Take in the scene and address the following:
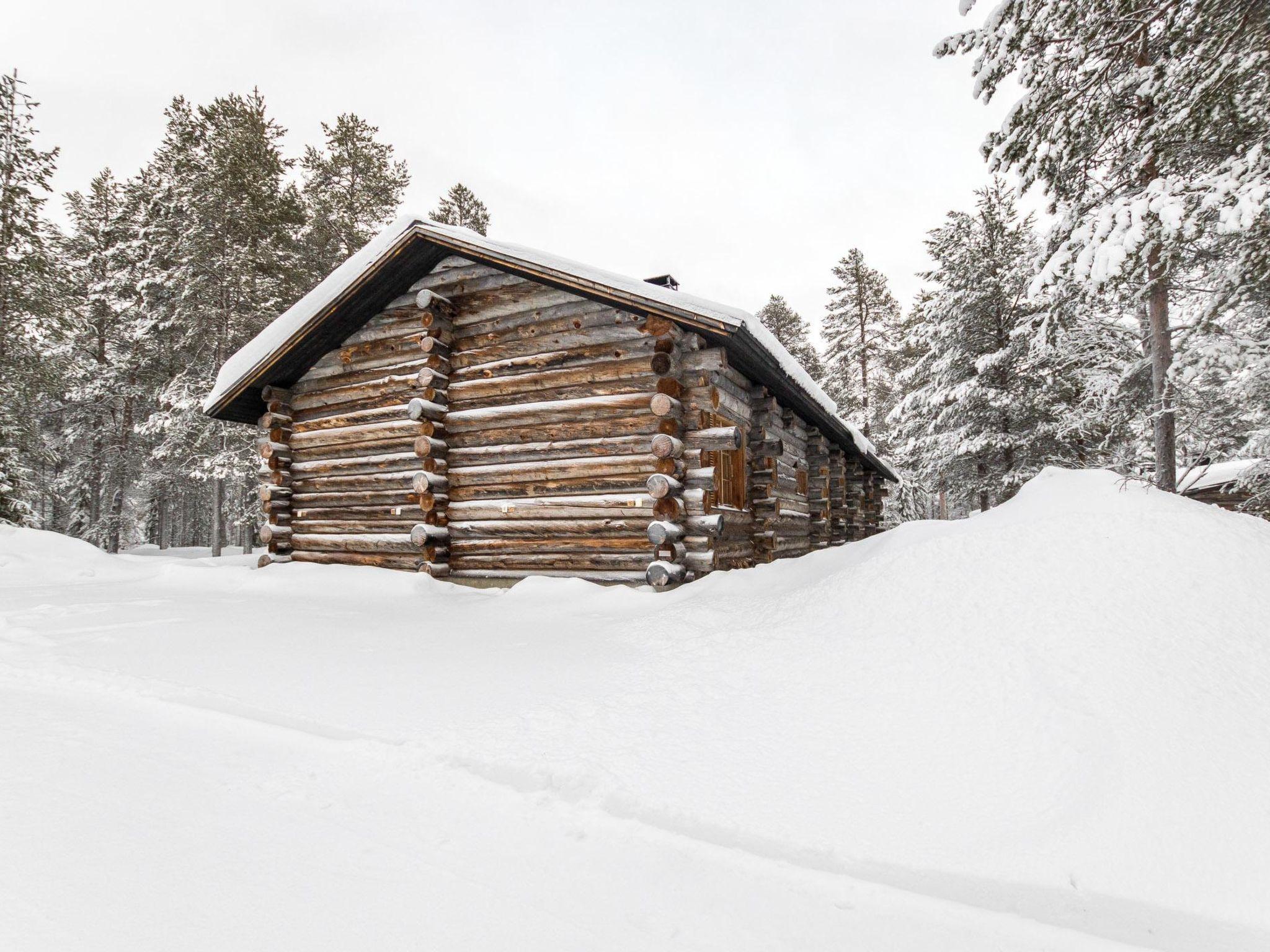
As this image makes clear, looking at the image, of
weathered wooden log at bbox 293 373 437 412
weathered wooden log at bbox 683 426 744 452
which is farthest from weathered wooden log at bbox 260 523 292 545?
weathered wooden log at bbox 683 426 744 452

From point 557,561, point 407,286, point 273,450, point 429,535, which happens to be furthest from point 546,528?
point 273,450

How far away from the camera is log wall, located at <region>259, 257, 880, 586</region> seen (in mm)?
7578

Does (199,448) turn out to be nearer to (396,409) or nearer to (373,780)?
(396,409)

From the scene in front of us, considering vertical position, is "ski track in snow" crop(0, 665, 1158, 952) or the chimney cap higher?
the chimney cap

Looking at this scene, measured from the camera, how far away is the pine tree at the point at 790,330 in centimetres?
3088

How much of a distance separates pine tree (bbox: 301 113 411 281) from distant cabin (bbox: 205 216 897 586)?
44.9 ft

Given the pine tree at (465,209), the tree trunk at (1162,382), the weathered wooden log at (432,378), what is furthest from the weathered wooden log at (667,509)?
the pine tree at (465,209)

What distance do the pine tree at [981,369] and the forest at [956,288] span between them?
73 millimetres

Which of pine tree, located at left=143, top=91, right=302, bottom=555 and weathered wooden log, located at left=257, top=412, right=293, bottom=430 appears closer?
weathered wooden log, located at left=257, top=412, right=293, bottom=430

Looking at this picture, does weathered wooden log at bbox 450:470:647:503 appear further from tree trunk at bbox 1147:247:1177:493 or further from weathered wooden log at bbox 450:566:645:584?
tree trunk at bbox 1147:247:1177:493

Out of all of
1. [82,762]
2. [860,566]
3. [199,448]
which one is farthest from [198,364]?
[860,566]

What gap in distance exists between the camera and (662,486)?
23.4 ft

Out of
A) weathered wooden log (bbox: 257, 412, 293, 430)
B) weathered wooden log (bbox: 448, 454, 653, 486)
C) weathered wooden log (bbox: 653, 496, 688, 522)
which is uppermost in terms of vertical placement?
weathered wooden log (bbox: 257, 412, 293, 430)

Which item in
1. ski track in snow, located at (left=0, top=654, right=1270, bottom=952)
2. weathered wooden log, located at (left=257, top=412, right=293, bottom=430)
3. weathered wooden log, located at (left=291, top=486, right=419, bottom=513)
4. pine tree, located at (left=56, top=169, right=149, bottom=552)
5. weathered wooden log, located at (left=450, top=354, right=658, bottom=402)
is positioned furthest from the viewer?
pine tree, located at (left=56, top=169, right=149, bottom=552)
